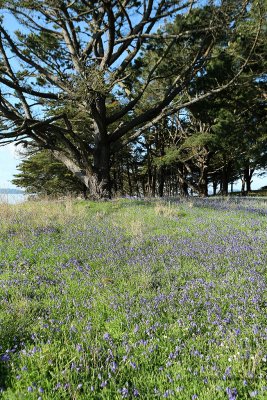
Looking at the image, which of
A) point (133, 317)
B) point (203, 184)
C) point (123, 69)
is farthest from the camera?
point (203, 184)

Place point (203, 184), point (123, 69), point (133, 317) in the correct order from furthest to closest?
1. point (203, 184)
2. point (123, 69)
3. point (133, 317)

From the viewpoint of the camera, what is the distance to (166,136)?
121 feet

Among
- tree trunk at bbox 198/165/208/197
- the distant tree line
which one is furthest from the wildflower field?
tree trunk at bbox 198/165/208/197

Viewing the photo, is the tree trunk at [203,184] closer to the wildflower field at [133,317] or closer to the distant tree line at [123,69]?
the distant tree line at [123,69]

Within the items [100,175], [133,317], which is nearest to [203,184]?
[100,175]

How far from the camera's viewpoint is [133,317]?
3.57 meters

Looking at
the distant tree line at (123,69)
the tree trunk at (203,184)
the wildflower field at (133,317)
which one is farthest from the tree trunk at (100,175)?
the tree trunk at (203,184)

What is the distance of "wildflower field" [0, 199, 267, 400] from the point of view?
254 cm

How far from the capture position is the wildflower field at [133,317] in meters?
2.54

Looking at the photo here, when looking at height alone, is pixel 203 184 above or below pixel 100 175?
below

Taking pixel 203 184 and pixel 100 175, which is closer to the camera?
pixel 100 175

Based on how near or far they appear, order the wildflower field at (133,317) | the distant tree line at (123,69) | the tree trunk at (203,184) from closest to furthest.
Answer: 1. the wildflower field at (133,317)
2. the distant tree line at (123,69)
3. the tree trunk at (203,184)

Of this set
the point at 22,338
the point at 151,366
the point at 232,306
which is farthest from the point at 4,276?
the point at 232,306

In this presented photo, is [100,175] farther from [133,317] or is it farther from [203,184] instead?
[203,184]
